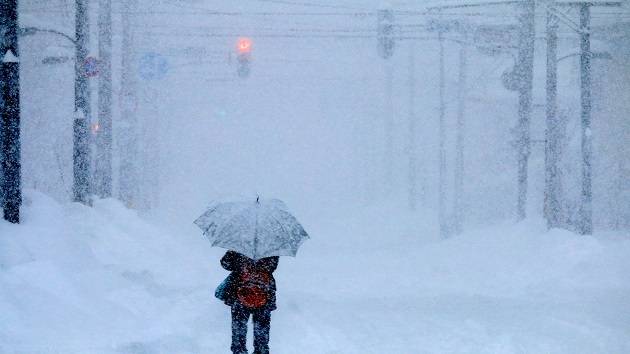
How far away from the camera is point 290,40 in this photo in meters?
84.0

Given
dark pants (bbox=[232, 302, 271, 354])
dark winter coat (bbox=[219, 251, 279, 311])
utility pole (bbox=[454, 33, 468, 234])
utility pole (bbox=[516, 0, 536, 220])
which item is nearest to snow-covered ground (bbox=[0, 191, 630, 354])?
dark pants (bbox=[232, 302, 271, 354])

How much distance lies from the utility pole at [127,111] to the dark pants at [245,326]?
17376mm

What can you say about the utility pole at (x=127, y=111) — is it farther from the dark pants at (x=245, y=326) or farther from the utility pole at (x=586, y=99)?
the dark pants at (x=245, y=326)

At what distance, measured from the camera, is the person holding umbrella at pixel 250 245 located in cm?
684

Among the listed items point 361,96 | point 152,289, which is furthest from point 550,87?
point 361,96

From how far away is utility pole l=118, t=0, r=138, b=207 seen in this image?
24.2 meters

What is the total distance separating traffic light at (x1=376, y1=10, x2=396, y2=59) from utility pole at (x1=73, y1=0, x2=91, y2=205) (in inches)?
302

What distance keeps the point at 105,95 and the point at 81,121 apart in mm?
3270

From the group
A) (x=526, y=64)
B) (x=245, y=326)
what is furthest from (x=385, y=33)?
(x=245, y=326)

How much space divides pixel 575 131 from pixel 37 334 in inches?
1247

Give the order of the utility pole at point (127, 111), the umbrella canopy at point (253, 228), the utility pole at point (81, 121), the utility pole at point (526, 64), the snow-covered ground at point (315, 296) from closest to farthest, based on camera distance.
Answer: the umbrella canopy at point (253, 228) → the snow-covered ground at point (315, 296) → the utility pole at point (81, 121) → the utility pole at point (526, 64) → the utility pole at point (127, 111)

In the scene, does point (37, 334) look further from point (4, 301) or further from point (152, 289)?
point (152, 289)

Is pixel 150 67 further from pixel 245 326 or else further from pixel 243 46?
pixel 245 326

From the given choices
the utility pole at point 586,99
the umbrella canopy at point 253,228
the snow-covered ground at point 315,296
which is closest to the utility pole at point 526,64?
the utility pole at point 586,99
